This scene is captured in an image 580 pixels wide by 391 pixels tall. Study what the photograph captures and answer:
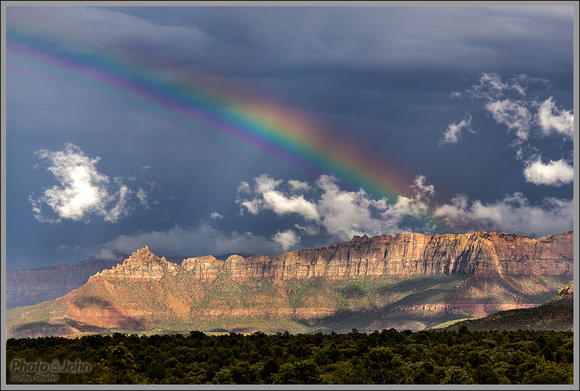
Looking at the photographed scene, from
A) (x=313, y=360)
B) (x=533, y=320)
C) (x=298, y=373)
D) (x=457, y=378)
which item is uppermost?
(x=533, y=320)

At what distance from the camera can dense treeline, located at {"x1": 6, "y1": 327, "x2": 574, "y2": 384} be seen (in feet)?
192

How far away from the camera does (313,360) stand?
226 feet

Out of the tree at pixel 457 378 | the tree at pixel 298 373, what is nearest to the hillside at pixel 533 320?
the tree at pixel 457 378

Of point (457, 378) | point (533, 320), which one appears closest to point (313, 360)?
point (457, 378)

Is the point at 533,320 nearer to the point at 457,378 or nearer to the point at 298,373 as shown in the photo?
the point at 457,378

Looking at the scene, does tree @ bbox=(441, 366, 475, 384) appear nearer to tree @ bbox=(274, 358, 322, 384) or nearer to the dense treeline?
the dense treeline

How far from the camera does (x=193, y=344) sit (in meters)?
87.5

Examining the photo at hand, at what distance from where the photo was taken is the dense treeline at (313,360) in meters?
58.5

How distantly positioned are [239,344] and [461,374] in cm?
3256

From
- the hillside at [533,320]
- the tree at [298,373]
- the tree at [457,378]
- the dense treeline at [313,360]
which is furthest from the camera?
the hillside at [533,320]

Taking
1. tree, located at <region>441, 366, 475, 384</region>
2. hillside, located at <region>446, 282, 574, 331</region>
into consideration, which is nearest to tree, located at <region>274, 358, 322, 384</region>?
tree, located at <region>441, 366, 475, 384</region>

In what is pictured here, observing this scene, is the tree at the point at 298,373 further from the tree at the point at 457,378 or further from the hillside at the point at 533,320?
the hillside at the point at 533,320

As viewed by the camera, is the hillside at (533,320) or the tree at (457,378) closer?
the tree at (457,378)

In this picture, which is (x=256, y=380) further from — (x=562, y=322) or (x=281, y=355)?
(x=562, y=322)
